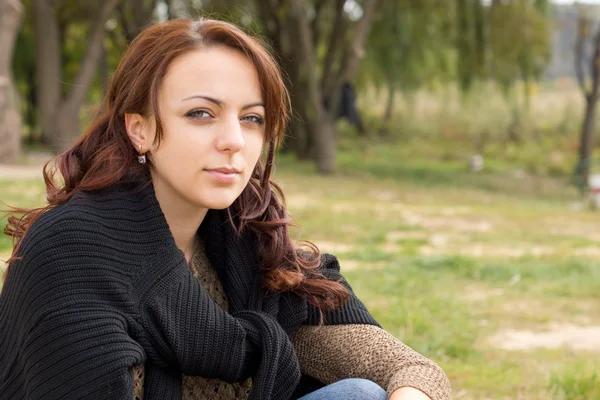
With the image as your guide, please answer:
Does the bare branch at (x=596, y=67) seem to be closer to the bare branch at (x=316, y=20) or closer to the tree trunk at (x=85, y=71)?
the bare branch at (x=316, y=20)

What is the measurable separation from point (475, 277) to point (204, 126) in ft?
14.6

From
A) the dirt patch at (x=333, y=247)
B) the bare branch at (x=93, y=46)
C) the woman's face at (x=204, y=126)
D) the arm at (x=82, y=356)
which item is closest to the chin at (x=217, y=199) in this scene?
the woman's face at (x=204, y=126)

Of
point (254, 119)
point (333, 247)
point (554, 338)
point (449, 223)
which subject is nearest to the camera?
point (254, 119)

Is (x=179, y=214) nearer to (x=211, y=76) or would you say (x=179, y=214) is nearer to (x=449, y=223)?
(x=211, y=76)

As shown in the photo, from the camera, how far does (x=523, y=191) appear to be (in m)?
16.5

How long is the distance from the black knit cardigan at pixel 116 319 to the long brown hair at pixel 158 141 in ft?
0.34

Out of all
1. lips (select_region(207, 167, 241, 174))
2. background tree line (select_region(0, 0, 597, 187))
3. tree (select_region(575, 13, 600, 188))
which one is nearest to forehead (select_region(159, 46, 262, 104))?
lips (select_region(207, 167, 241, 174))

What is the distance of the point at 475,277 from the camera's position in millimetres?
6172

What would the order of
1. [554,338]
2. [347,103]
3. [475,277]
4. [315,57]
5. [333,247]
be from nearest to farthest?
[554,338] → [475,277] → [333,247] → [347,103] → [315,57]

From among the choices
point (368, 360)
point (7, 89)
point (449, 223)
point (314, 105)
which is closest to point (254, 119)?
point (368, 360)

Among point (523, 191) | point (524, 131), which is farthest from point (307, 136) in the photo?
point (524, 131)

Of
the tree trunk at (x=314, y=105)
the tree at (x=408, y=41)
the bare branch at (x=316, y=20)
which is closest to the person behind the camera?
the tree trunk at (x=314, y=105)

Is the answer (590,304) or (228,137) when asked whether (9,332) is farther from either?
(590,304)

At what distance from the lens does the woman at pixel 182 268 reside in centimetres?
184
